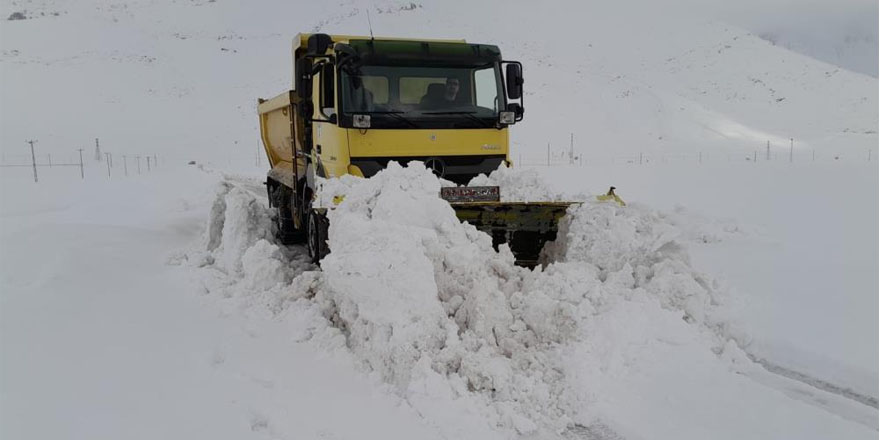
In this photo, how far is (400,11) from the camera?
5772 centimetres

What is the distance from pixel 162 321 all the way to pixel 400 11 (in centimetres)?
5639

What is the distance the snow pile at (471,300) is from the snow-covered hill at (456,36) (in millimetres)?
24797

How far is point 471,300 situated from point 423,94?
109 inches

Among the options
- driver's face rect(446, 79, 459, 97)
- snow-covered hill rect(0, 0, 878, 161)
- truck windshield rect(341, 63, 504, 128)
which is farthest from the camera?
snow-covered hill rect(0, 0, 878, 161)

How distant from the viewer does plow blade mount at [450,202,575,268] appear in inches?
243

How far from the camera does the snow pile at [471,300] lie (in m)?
4.01

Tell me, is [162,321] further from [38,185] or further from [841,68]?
[841,68]

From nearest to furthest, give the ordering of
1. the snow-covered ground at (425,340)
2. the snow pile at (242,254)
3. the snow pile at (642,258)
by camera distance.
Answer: the snow-covered ground at (425,340) → the snow pile at (642,258) → the snow pile at (242,254)

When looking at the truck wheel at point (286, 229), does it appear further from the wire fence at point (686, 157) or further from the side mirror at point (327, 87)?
the wire fence at point (686, 157)

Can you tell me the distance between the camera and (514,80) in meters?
6.88

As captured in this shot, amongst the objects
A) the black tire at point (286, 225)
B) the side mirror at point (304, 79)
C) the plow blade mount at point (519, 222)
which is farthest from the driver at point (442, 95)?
the black tire at point (286, 225)

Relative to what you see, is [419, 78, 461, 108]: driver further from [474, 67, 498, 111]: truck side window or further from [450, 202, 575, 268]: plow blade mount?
[450, 202, 575, 268]: plow blade mount

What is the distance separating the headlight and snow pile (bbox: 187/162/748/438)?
1.97ft

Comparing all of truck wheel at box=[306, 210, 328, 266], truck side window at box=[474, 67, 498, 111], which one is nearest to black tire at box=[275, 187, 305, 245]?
truck wheel at box=[306, 210, 328, 266]
